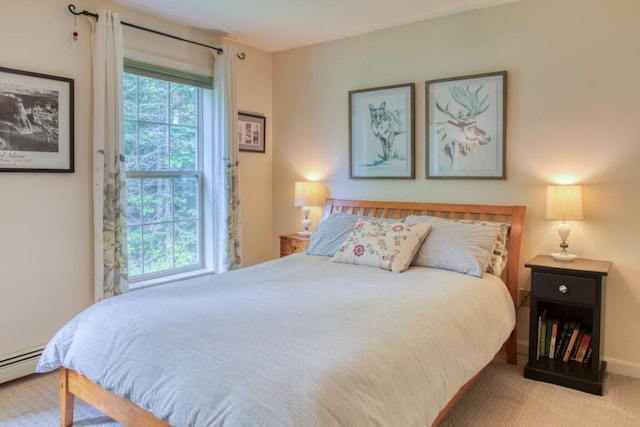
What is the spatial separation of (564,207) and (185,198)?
2.92m

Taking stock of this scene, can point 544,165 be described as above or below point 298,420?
above

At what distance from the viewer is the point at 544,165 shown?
3.09m

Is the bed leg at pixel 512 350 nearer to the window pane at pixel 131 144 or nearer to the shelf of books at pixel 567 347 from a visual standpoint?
the shelf of books at pixel 567 347

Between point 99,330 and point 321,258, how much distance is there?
5.42ft

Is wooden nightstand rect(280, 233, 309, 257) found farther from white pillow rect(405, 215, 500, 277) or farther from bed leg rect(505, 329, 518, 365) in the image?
bed leg rect(505, 329, 518, 365)

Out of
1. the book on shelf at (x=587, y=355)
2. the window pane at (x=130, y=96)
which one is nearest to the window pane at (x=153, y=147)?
the window pane at (x=130, y=96)

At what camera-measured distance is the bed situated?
140cm

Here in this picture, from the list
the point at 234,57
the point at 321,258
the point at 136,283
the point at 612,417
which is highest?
the point at 234,57

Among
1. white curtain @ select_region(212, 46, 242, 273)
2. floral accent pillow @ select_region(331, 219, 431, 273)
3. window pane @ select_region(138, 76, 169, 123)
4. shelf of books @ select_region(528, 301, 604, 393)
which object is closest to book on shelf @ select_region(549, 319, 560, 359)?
shelf of books @ select_region(528, 301, 604, 393)

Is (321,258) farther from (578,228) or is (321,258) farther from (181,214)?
(578,228)

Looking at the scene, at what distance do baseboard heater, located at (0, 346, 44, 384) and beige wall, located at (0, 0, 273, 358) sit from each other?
56 mm

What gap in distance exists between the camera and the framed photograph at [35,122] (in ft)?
8.87

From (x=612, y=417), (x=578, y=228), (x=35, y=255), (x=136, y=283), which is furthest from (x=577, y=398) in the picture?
(x=35, y=255)

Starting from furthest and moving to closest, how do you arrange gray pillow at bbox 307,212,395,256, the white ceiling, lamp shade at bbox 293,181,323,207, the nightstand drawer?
1. lamp shade at bbox 293,181,323,207
2. gray pillow at bbox 307,212,395,256
3. the white ceiling
4. the nightstand drawer
